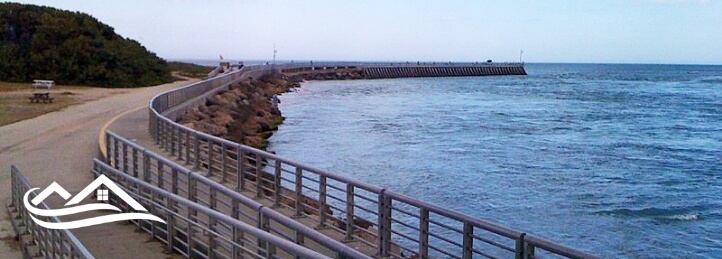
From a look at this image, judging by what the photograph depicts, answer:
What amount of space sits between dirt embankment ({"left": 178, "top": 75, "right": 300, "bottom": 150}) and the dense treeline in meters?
15.1

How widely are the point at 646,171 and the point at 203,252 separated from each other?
19136mm

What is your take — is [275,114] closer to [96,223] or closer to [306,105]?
[306,105]

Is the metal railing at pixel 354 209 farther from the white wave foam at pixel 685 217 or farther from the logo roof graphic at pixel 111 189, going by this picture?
the white wave foam at pixel 685 217

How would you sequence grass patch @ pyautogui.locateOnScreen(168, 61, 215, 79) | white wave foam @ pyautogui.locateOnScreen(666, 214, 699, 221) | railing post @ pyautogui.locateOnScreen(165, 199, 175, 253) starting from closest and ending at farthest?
railing post @ pyautogui.locateOnScreen(165, 199, 175, 253), white wave foam @ pyautogui.locateOnScreen(666, 214, 699, 221), grass patch @ pyautogui.locateOnScreen(168, 61, 215, 79)

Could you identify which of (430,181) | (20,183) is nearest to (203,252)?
(20,183)

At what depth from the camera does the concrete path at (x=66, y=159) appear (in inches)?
372

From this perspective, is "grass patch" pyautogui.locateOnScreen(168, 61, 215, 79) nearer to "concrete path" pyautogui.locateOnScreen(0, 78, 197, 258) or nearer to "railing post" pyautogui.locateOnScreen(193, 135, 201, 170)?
"concrete path" pyautogui.locateOnScreen(0, 78, 197, 258)

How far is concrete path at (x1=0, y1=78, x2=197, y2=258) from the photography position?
9445mm

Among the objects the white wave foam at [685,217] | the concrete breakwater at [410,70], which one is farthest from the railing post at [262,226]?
the concrete breakwater at [410,70]

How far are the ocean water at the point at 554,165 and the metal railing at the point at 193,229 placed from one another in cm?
890

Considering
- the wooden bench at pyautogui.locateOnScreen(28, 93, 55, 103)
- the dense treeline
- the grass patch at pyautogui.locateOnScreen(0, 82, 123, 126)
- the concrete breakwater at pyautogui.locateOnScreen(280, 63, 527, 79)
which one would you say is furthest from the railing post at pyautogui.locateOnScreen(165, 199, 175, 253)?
the concrete breakwater at pyautogui.locateOnScreen(280, 63, 527, 79)

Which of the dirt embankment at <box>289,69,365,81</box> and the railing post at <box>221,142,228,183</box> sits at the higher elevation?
the railing post at <box>221,142,228,183</box>

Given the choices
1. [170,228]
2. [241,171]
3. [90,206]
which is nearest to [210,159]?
[241,171]

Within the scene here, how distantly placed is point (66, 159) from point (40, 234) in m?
8.49
